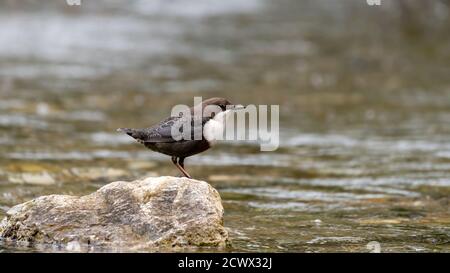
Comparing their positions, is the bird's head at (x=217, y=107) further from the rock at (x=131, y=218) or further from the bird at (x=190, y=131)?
the rock at (x=131, y=218)

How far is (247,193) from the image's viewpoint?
31.5 ft

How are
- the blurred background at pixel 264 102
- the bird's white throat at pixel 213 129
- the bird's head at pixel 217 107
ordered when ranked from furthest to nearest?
1. the blurred background at pixel 264 102
2. the bird's head at pixel 217 107
3. the bird's white throat at pixel 213 129

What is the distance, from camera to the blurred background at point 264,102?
8727 mm

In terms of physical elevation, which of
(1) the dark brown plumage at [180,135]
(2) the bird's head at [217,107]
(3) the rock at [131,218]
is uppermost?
(2) the bird's head at [217,107]

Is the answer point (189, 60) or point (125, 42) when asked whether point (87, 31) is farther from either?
point (189, 60)

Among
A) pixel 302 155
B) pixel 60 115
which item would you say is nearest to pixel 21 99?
pixel 60 115

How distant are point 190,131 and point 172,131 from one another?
0.59 feet

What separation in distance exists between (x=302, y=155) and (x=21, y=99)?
5442mm

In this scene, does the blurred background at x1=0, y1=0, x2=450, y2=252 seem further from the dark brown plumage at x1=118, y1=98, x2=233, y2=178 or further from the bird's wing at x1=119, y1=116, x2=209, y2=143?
the bird's wing at x1=119, y1=116, x2=209, y2=143

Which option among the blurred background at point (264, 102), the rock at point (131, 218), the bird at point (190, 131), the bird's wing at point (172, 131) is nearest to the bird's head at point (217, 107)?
the bird at point (190, 131)

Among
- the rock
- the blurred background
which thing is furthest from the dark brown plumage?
the blurred background

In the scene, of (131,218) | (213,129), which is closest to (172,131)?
(213,129)

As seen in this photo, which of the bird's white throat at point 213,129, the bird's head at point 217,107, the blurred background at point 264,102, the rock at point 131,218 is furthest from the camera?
the blurred background at point 264,102

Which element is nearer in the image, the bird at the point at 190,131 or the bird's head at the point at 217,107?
the bird at the point at 190,131
